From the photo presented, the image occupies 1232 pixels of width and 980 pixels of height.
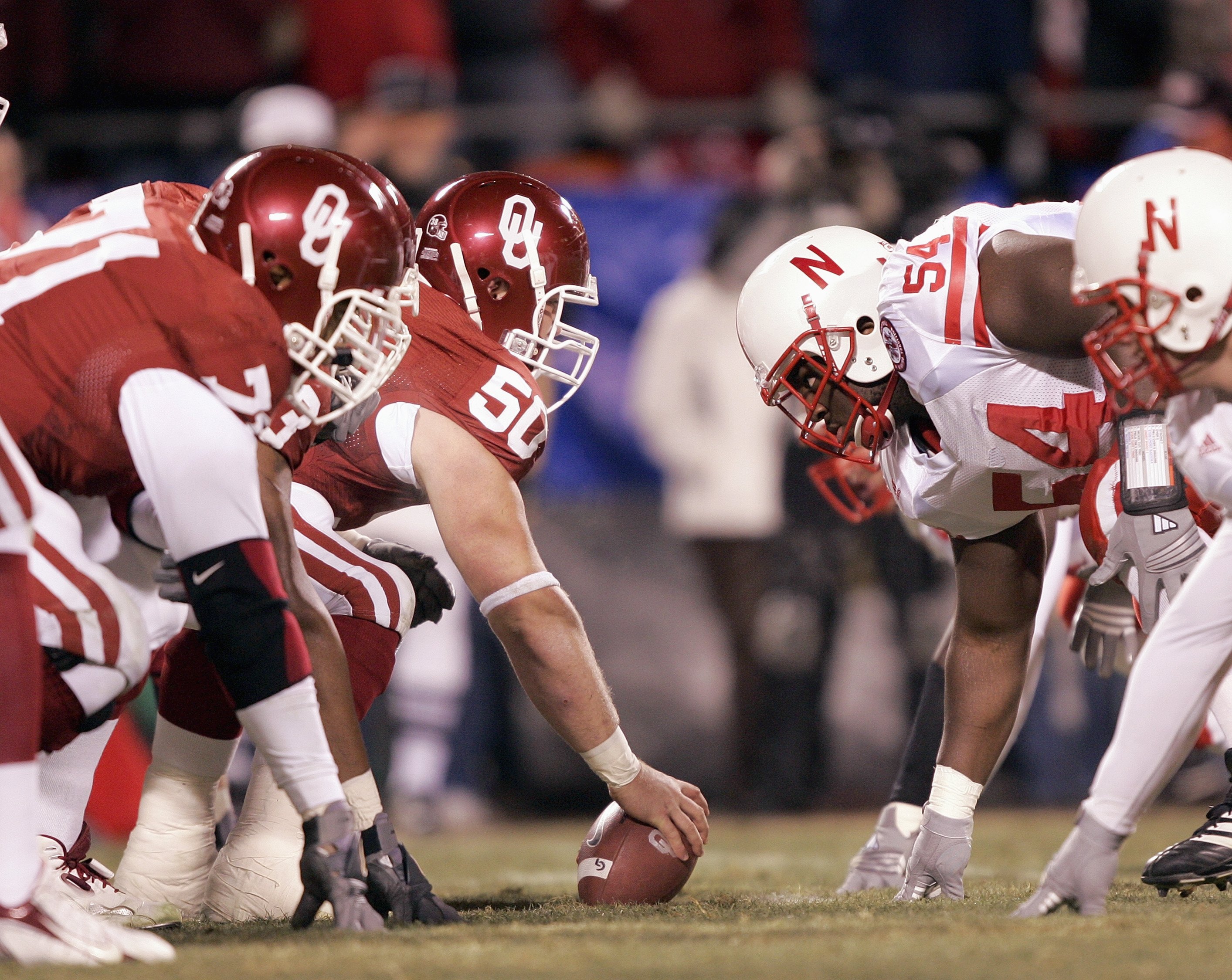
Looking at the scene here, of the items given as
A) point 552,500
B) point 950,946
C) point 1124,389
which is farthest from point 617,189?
point 950,946

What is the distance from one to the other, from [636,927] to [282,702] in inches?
28.8

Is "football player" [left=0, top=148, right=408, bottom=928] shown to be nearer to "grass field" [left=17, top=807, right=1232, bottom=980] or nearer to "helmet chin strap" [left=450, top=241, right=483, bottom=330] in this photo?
"grass field" [left=17, top=807, right=1232, bottom=980]

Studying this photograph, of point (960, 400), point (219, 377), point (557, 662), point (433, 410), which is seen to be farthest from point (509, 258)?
point (219, 377)

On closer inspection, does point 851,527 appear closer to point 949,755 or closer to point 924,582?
point 924,582

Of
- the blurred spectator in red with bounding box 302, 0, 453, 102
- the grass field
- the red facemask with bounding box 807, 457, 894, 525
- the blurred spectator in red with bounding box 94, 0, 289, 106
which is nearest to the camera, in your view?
the grass field

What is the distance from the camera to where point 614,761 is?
137 inches

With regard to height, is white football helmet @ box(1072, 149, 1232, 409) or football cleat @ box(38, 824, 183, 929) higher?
white football helmet @ box(1072, 149, 1232, 409)

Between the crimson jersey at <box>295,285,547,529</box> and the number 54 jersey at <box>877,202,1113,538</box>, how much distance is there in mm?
780

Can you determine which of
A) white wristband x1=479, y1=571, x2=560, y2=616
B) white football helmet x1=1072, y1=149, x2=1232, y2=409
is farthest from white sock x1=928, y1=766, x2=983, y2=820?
white football helmet x1=1072, y1=149, x2=1232, y2=409

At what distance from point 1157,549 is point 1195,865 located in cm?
64

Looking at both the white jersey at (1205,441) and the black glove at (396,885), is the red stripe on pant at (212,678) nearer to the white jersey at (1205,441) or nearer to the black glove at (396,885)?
the black glove at (396,885)

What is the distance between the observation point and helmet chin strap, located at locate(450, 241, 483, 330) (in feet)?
12.8

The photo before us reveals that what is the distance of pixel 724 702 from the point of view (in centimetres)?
650

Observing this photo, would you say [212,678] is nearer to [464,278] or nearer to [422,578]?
[422,578]
